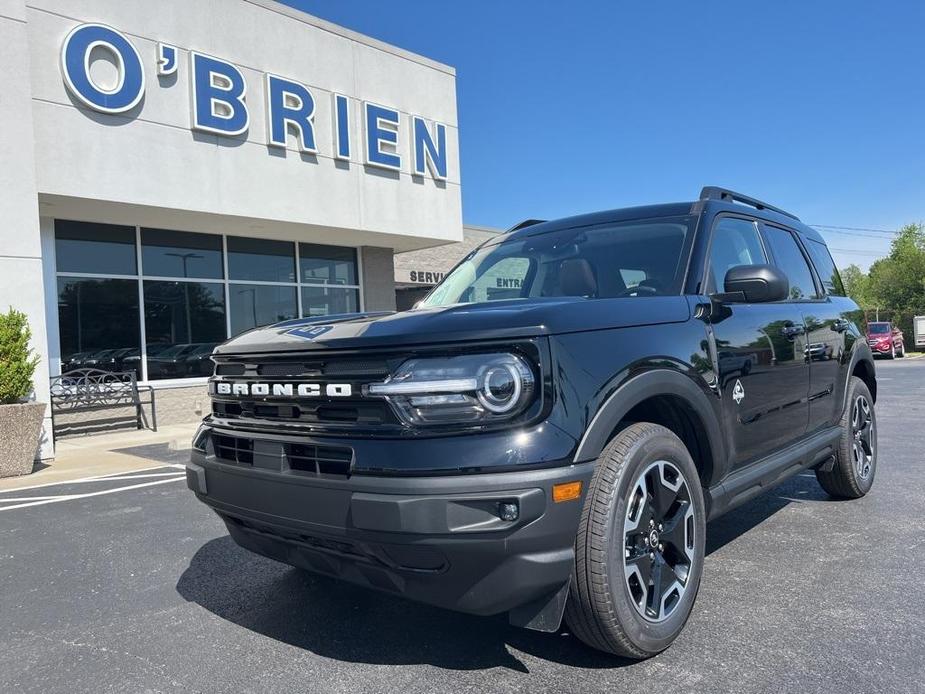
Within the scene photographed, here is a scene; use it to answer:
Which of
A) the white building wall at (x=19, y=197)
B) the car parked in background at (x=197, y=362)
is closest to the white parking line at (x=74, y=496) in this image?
the white building wall at (x=19, y=197)

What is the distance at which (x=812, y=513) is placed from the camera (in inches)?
186

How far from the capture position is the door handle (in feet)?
12.4

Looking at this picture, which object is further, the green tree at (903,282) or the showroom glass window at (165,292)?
the green tree at (903,282)

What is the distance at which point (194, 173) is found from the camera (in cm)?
1124

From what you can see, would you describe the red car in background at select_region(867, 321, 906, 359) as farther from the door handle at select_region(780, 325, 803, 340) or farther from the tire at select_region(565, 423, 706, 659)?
the tire at select_region(565, 423, 706, 659)

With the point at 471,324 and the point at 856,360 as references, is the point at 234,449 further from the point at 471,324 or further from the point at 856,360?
the point at 856,360

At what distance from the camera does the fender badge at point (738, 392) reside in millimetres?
3225

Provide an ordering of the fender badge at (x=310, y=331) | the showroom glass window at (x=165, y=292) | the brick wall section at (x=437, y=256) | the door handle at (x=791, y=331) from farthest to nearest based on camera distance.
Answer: the brick wall section at (x=437, y=256) < the showroom glass window at (x=165, y=292) < the door handle at (x=791, y=331) < the fender badge at (x=310, y=331)

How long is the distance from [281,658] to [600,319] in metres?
1.83

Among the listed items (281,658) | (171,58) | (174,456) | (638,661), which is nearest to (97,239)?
(171,58)

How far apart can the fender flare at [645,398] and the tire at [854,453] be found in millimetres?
2117

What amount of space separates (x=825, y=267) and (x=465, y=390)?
157 inches

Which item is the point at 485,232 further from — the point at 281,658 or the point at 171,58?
the point at 281,658

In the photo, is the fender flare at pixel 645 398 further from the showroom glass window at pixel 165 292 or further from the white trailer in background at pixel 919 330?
the white trailer in background at pixel 919 330
